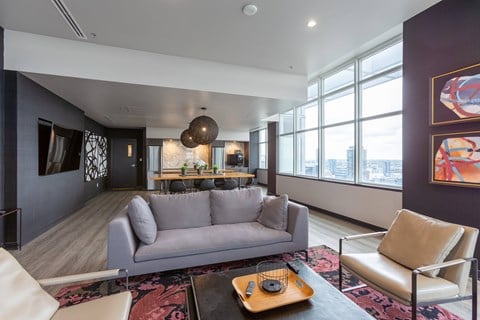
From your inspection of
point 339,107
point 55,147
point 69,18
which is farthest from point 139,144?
point 339,107

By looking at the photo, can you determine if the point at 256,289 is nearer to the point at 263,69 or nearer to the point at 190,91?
the point at 190,91

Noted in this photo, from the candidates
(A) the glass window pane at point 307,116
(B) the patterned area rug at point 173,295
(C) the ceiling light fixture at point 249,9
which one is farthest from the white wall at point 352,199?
(C) the ceiling light fixture at point 249,9

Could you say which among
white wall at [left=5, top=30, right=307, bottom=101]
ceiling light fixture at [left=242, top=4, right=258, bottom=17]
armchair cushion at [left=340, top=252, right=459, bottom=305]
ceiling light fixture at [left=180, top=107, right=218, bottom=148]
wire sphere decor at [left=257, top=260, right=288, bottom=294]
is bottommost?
armchair cushion at [left=340, top=252, right=459, bottom=305]

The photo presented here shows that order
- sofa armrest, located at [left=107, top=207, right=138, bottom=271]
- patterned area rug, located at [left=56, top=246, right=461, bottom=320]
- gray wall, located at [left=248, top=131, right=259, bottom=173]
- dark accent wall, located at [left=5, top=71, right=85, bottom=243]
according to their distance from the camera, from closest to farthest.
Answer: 1. patterned area rug, located at [left=56, top=246, right=461, bottom=320]
2. sofa armrest, located at [left=107, top=207, right=138, bottom=271]
3. dark accent wall, located at [left=5, top=71, right=85, bottom=243]
4. gray wall, located at [left=248, top=131, right=259, bottom=173]

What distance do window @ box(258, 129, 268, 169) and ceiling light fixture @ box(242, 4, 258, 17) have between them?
7883mm

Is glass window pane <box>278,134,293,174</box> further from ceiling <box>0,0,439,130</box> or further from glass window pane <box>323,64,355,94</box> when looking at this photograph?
ceiling <box>0,0,439,130</box>

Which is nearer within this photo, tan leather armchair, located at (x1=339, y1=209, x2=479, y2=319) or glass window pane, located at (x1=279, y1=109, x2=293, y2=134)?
tan leather armchair, located at (x1=339, y1=209, x2=479, y2=319)

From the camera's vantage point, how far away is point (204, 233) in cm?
273

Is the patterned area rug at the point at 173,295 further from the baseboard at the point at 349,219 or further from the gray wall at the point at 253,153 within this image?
the gray wall at the point at 253,153

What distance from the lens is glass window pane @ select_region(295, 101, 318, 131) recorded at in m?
6.36

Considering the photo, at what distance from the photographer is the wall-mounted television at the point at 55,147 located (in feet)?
13.0

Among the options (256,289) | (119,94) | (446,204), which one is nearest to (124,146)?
(119,94)

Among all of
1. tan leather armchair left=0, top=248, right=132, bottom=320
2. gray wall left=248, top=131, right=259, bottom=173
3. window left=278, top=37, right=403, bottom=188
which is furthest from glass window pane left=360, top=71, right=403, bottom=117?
gray wall left=248, top=131, right=259, bottom=173

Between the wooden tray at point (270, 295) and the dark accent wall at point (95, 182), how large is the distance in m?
6.93
